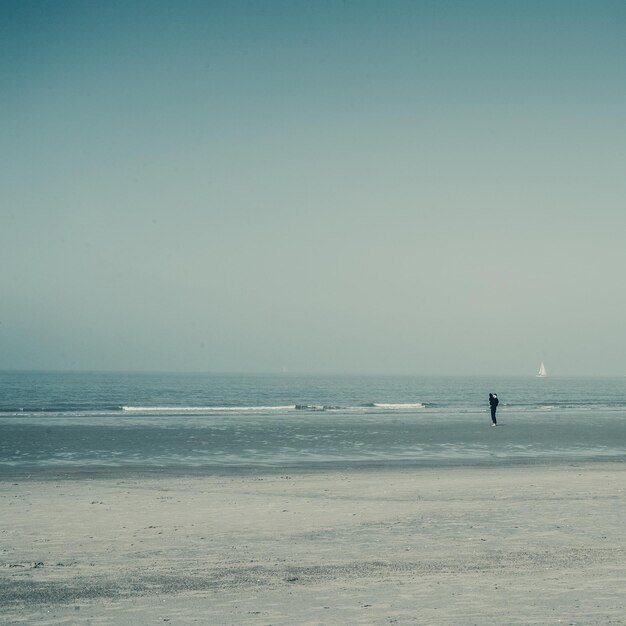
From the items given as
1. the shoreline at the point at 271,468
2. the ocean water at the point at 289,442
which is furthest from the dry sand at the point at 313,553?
the ocean water at the point at 289,442

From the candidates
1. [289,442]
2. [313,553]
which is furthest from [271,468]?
[313,553]

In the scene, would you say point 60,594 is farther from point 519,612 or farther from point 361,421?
point 361,421

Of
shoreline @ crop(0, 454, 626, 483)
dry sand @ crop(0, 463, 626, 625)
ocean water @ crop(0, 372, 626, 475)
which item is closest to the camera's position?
dry sand @ crop(0, 463, 626, 625)

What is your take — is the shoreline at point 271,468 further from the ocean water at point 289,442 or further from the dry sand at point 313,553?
the dry sand at point 313,553

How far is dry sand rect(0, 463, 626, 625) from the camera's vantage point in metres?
8.69

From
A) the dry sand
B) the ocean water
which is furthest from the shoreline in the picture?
the dry sand

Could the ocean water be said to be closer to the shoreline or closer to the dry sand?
the shoreline

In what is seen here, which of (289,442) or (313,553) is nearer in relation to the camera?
(313,553)

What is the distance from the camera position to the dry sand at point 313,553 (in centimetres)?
869

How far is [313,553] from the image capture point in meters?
11.7

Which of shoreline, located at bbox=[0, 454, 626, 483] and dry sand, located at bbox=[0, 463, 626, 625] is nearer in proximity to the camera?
dry sand, located at bbox=[0, 463, 626, 625]

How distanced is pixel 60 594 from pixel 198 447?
72.8ft

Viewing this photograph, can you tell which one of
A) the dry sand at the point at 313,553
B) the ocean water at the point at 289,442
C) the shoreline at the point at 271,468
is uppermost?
the dry sand at the point at 313,553

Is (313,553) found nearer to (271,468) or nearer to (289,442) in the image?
(271,468)
